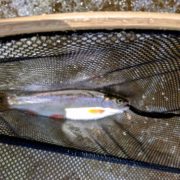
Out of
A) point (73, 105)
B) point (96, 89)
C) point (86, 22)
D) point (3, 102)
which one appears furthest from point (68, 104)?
point (86, 22)

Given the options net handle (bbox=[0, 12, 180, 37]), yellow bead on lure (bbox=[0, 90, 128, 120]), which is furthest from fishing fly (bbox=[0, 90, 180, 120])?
net handle (bbox=[0, 12, 180, 37])

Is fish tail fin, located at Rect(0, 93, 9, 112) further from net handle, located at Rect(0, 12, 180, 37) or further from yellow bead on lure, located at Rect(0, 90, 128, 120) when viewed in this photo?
net handle, located at Rect(0, 12, 180, 37)

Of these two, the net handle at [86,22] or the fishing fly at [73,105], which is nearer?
the net handle at [86,22]

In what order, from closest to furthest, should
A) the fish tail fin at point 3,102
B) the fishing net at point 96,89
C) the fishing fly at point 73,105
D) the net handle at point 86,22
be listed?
the net handle at point 86,22 → the fishing net at point 96,89 → the fish tail fin at point 3,102 → the fishing fly at point 73,105

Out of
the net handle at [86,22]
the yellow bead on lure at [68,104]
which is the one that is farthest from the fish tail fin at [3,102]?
the net handle at [86,22]

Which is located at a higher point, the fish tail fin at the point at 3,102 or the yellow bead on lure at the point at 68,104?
the fish tail fin at the point at 3,102

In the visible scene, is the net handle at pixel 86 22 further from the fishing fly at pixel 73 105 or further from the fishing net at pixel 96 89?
the fishing fly at pixel 73 105

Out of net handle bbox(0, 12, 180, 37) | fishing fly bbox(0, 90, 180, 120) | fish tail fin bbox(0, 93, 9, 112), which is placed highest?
net handle bbox(0, 12, 180, 37)
